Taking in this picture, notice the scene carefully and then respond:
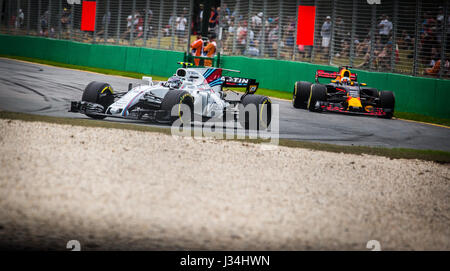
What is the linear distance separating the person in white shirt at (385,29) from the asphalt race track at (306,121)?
419 cm

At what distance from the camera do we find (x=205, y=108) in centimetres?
1187

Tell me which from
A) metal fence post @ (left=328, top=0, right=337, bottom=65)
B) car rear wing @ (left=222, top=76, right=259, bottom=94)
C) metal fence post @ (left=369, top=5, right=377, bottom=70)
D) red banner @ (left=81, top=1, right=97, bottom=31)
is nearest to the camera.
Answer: car rear wing @ (left=222, top=76, right=259, bottom=94)

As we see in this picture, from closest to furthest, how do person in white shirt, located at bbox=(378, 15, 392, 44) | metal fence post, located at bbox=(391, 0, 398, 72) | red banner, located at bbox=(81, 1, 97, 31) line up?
metal fence post, located at bbox=(391, 0, 398, 72) → person in white shirt, located at bbox=(378, 15, 392, 44) → red banner, located at bbox=(81, 1, 97, 31)

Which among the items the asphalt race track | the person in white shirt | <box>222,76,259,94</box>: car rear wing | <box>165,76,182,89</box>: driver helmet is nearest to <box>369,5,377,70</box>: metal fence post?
the person in white shirt

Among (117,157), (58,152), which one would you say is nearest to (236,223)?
(117,157)

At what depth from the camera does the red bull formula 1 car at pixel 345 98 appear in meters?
15.4

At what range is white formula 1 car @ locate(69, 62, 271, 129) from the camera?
10.7m

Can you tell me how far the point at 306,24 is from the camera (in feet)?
68.1

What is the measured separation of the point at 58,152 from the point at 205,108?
16.1ft

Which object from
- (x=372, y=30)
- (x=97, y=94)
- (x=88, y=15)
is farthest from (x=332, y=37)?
(x=88, y=15)

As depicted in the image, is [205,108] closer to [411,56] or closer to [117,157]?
[117,157]

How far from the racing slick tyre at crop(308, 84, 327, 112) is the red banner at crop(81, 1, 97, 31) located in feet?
44.9

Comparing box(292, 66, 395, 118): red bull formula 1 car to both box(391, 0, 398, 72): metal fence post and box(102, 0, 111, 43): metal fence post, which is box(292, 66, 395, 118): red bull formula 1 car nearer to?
box(391, 0, 398, 72): metal fence post

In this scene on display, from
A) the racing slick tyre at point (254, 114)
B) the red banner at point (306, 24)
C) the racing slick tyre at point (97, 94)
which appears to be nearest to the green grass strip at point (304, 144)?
the racing slick tyre at point (97, 94)
